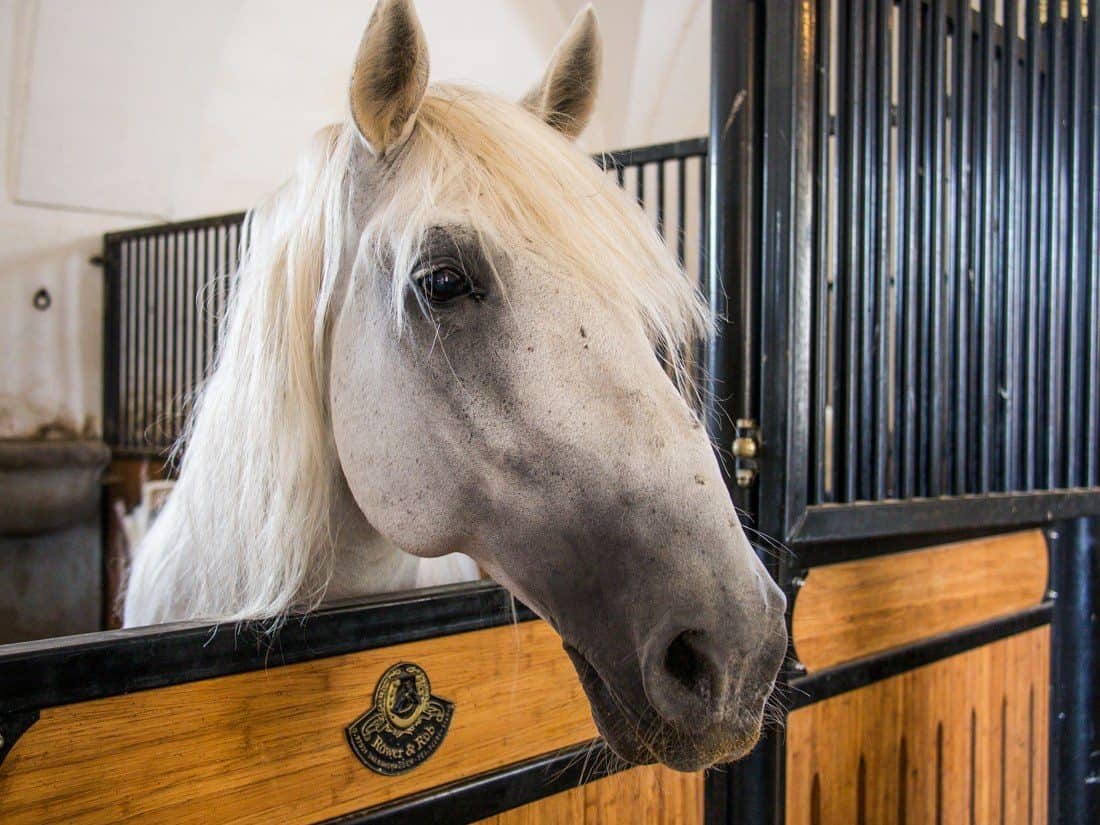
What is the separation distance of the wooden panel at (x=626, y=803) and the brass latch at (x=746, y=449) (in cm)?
38

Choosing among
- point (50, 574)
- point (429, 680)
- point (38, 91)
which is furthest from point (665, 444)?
point (38, 91)

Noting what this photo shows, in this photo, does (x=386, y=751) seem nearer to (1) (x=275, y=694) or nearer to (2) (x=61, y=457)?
(1) (x=275, y=694)

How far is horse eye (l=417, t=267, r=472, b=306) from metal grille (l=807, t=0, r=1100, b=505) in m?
0.55

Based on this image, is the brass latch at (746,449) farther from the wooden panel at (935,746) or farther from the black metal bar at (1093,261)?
the black metal bar at (1093,261)

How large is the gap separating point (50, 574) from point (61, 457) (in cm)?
45

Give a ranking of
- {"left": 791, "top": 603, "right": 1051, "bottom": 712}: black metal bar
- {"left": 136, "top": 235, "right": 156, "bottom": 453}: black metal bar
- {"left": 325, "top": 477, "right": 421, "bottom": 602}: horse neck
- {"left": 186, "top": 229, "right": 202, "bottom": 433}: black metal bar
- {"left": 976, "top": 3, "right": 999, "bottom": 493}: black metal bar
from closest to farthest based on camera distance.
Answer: {"left": 325, "top": 477, "right": 421, "bottom": 602}: horse neck < {"left": 791, "top": 603, "right": 1051, "bottom": 712}: black metal bar < {"left": 976, "top": 3, "right": 999, "bottom": 493}: black metal bar < {"left": 186, "top": 229, "right": 202, "bottom": 433}: black metal bar < {"left": 136, "top": 235, "right": 156, "bottom": 453}: black metal bar

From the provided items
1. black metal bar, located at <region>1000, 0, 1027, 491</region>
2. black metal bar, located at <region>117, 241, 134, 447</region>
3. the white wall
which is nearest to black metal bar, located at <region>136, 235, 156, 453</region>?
black metal bar, located at <region>117, 241, 134, 447</region>

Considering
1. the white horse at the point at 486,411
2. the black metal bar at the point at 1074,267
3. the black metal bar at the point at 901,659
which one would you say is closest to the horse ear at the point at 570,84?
the white horse at the point at 486,411

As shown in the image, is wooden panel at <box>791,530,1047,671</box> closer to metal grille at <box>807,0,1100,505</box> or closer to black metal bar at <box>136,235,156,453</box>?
metal grille at <box>807,0,1100,505</box>

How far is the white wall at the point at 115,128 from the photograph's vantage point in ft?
10.2

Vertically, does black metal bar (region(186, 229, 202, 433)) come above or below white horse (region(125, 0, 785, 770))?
above

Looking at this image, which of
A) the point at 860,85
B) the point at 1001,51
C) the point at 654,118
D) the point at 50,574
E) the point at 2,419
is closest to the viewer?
the point at 860,85

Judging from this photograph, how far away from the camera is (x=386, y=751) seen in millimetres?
780

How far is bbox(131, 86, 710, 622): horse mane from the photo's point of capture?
0.69 m
